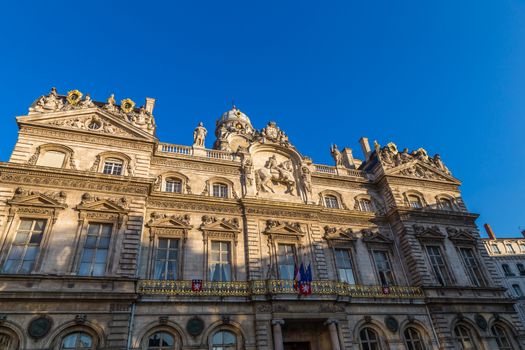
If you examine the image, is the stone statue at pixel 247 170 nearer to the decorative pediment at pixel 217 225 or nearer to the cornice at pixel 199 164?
the cornice at pixel 199 164

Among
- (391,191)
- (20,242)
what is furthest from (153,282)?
(391,191)

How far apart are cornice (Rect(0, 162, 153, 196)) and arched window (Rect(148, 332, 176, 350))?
777cm

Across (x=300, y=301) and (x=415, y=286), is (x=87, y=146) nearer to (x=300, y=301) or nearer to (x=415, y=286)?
(x=300, y=301)

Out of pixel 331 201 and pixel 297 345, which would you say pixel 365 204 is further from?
pixel 297 345

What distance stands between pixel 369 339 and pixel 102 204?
1778 cm

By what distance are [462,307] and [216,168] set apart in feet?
64.1

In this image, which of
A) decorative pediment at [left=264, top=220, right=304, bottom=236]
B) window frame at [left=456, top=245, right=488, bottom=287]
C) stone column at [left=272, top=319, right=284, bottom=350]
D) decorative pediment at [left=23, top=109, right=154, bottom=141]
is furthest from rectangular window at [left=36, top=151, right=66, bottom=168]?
window frame at [left=456, top=245, right=488, bottom=287]

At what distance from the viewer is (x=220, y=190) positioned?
79.0ft

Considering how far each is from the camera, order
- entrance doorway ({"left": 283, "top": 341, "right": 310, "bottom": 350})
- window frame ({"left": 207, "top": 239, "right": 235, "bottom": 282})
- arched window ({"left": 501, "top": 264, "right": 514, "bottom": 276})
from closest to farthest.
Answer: window frame ({"left": 207, "top": 239, "right": 235, "bottom": 282}), entrance doorway ({"left": 283, "top": 341, "right": 310, "bottom": 350}), arched window ({"left": 501, "top": 264, "right": 514, "bottom": 276})

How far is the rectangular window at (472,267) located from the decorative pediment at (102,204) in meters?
24.8

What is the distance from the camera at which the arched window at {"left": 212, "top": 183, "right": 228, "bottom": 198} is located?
23812 mm

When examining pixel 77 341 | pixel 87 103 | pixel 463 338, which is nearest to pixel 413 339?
pixel 463 338

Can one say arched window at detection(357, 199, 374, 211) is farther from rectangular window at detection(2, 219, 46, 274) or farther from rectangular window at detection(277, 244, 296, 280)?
rectangular window at detection(2, 219, 46, 274)

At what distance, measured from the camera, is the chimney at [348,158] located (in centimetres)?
3344
